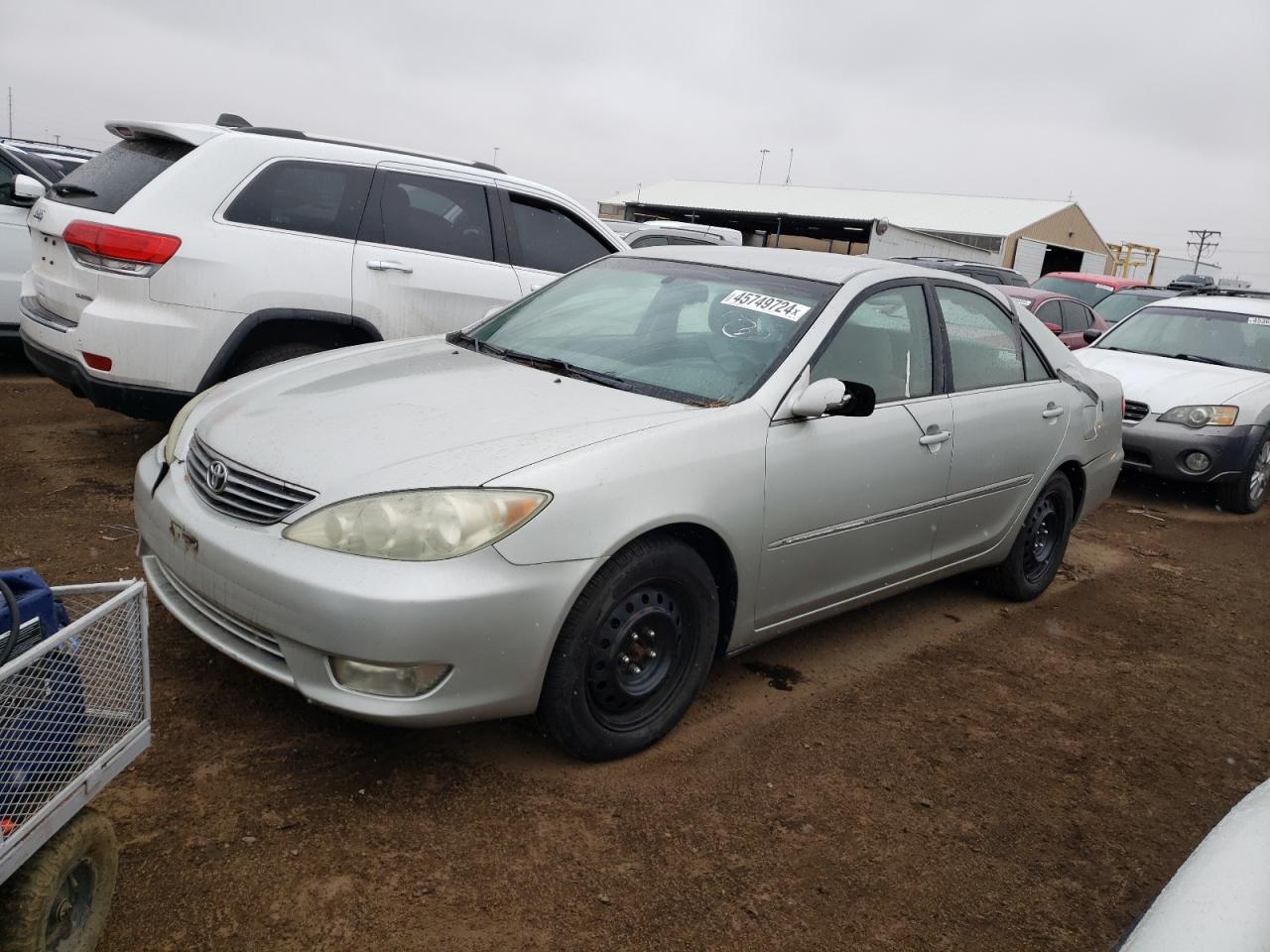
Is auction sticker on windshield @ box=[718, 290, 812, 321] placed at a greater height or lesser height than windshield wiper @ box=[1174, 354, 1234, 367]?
greater

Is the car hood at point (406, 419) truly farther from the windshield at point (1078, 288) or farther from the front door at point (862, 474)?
the windshield at point (1078, 288)

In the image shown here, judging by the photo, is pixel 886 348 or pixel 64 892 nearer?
pixel 64 892

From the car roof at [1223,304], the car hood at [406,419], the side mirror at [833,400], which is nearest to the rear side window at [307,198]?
the car hood at [406,419]

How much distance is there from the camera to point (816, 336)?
3.65 metres

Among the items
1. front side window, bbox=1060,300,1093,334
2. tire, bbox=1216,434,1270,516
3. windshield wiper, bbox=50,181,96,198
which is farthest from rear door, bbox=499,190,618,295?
front side window, bbox=1060,300,1093,334

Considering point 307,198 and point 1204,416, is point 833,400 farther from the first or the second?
point 1204,416

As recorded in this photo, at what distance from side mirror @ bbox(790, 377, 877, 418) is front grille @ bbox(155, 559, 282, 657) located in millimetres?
1799

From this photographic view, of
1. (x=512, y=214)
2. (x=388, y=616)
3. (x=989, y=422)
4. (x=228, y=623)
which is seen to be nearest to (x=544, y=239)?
(x=512, y=214)

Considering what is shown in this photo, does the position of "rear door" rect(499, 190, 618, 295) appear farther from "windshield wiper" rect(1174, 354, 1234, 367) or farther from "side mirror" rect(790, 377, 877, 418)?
"windshield wiper" rect(1174, 354, 1234, 367)

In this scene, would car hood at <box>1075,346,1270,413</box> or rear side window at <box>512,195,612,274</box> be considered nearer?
rear side window at <box>512,195,612,274</box>

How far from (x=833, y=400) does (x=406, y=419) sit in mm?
1407

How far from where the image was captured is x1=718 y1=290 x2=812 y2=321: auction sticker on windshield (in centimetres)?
376

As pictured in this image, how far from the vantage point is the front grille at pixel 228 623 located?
2.81 metres

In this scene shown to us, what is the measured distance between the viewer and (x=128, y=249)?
4.79 m
